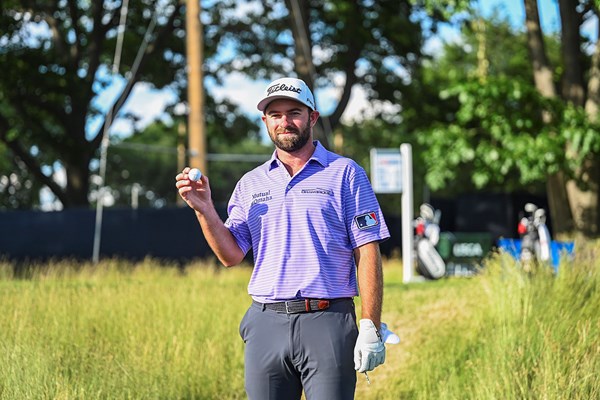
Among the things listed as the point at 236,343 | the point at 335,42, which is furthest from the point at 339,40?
the point at 236,343

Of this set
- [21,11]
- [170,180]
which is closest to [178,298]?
[21,11]

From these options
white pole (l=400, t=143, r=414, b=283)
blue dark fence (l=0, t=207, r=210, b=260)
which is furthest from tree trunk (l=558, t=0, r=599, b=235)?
blue dark fence (l=0, t=207, r=210, b=260)

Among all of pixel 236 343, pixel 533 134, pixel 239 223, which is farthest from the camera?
pixel 533 134

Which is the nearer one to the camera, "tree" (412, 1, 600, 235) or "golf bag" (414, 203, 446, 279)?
"tree" (412, 1, 600, 235)

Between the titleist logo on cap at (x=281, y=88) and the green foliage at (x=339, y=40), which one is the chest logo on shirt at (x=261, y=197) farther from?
the green foliage at (x=339, y=40)

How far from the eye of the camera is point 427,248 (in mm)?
18156

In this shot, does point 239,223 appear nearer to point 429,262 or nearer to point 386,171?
point 386,171

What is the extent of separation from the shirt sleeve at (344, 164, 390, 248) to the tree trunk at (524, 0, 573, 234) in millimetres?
14579

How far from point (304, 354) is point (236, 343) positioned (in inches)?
177

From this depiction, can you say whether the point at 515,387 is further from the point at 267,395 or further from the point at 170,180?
the point at 170,180

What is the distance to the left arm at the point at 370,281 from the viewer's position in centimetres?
414

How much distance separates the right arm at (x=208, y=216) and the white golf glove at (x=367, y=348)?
718mm

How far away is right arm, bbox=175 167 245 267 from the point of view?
4203 mm

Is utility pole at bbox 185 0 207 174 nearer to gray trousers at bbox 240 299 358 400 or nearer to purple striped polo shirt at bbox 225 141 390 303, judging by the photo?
purple striped polo shirt at bbox 225 141 390 303
